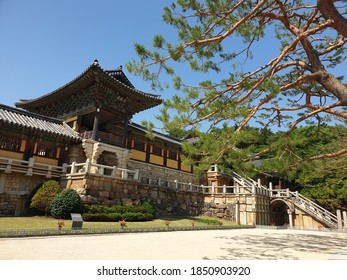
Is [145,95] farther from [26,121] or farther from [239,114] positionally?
[239,114]

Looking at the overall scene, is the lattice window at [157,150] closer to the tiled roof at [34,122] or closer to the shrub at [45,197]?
the tiled roof at [34,122]

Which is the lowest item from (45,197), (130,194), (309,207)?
(45,197)

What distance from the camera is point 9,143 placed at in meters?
14.6

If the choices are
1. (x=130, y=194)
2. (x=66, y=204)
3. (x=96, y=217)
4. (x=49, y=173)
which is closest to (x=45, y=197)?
(x=66, y=204)

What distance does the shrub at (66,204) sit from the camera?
41.0 feet

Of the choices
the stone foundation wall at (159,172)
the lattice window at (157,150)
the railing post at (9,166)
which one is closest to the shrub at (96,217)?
the railing post at (9,166)

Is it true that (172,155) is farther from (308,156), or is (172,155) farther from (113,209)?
(308,156)

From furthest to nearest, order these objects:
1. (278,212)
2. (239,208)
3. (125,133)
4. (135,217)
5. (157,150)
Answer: (278,212), (157,150), (239,208), (125,133), (135,217)

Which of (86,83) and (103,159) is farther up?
(86,83)

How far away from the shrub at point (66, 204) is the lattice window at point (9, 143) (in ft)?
14.9

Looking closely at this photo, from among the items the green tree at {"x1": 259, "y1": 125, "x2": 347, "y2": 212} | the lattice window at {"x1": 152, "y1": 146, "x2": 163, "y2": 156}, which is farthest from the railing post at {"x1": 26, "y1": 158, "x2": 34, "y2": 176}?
the green tree at {"x1": 259, "y1": 125, "x2": 347, "y2": 212}

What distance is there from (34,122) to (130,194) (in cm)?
780

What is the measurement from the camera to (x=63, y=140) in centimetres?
1658

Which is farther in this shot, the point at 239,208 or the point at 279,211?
the point at 279,211
